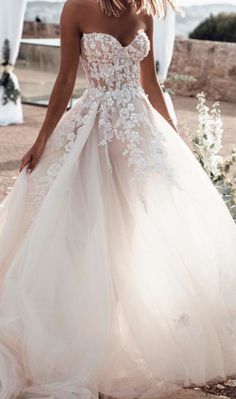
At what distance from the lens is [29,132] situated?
8031 millimetres

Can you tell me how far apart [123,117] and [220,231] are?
55 cm

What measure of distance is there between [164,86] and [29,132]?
180 cm

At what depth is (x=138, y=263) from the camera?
2.82 meters

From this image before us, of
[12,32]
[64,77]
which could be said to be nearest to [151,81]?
[64,77]

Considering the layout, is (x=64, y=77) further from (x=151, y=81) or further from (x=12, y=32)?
(x=12, y=32)

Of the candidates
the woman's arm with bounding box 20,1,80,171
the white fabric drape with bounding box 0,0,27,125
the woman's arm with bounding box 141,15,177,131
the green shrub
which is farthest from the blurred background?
the green shrub

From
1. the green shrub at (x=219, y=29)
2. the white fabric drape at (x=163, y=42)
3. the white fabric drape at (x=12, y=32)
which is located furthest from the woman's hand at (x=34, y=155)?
the green shrub at (x=219, y=29)

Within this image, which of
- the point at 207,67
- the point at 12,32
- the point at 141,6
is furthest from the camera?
the point at 207,67

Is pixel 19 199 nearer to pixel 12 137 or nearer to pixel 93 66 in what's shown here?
pixel 93 66

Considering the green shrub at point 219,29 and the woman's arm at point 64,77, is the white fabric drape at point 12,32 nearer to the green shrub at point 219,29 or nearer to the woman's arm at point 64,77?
the woman's arm at point 64,77

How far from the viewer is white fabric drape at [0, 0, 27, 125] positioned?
319 inches

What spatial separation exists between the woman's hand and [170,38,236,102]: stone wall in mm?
7727

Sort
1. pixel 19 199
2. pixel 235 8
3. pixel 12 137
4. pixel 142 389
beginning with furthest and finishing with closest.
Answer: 1. pixel 235 8
2. pixel 12 137
3. pixel 19 199
4. pixel 142 389

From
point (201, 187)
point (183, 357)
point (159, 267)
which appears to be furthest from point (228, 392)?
point (201, 187)
